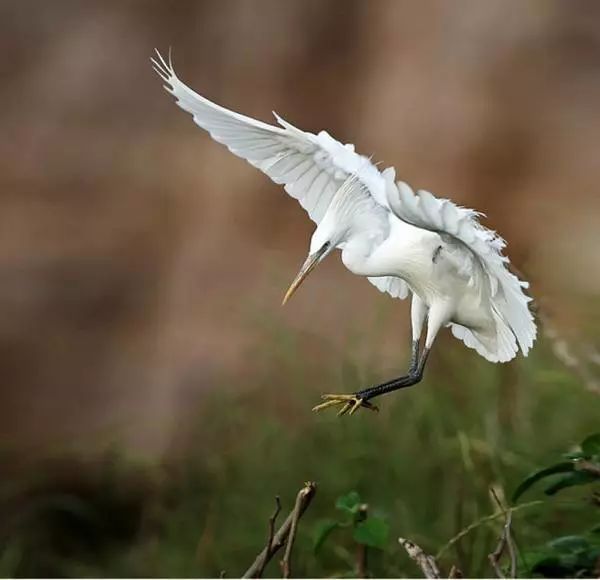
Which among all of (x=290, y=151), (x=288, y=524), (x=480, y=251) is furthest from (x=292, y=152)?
(x=288, y=524)

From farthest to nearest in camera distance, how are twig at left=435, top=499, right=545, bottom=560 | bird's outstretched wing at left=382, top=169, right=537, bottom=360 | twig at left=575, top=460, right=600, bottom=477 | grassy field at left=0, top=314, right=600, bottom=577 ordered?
grassy field at left=0, top=314, right=600, bottom=577, twig at left=435, top=499, right=545, bottom=560, twig at left=575, top=460, right=600, bottom=477, bird's outstretched wing at left=382, top=169, right=537, bottom=360

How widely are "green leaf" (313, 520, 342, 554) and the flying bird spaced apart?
200mm

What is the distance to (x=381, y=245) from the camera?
1.11 m

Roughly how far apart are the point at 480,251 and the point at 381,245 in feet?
0.41

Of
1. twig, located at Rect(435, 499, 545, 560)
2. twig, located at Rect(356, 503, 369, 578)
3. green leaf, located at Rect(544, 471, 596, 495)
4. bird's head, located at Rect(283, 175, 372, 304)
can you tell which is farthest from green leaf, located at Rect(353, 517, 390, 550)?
bird's head, located at Rect(283, 175, 372, 304)

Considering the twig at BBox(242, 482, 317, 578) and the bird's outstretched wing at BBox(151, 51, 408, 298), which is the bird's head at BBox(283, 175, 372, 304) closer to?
the bird's outstretched wing at BBox(151, 51, 408, 298)

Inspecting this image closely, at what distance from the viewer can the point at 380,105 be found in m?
1.46

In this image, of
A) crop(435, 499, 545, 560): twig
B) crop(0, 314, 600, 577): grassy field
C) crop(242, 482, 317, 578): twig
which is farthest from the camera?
crop(0, 314, 600, 577): grassy field

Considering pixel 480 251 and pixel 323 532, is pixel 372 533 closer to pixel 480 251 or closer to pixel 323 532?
pixel 323 532

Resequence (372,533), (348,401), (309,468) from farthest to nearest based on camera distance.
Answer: (309,468)
(372,533)
(348,401)

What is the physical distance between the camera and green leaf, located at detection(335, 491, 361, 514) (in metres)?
1.27

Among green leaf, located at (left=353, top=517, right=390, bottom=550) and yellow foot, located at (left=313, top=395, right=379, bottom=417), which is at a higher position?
yellow foot, located at (left=313, top=395, right=379, bottom=417)

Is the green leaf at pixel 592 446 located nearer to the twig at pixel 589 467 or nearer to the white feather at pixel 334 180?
the twig at pixel 589 467

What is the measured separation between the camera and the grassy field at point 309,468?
1.39m
